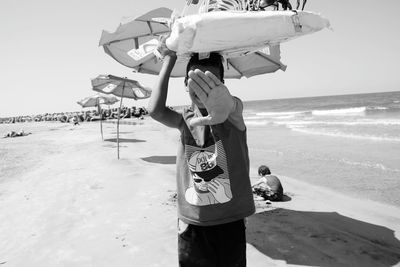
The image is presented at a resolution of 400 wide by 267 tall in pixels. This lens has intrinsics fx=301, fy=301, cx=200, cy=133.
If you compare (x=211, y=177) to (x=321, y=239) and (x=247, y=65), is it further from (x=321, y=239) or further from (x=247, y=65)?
(x=321, y=239)

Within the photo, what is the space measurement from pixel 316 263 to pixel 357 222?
191 centimetres

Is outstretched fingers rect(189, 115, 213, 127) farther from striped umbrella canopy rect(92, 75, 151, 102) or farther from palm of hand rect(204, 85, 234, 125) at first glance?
striped umbrella canopy rect(92, 75, 151, 102)

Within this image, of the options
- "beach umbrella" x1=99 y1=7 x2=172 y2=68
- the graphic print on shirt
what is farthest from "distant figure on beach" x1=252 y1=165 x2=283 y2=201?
the graphic print on shirt

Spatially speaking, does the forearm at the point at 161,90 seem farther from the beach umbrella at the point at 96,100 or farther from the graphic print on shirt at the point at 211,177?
the beach umbrella at the point at 96,100

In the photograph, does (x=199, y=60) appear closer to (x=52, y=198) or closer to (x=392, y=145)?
(x=52, y=198)

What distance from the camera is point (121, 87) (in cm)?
1248

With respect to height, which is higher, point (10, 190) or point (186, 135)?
point (186, 135)

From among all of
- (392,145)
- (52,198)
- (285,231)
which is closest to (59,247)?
(52,198)

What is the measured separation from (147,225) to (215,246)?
307 cm

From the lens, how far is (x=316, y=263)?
136 inches

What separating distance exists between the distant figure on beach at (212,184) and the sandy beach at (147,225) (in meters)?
1.82

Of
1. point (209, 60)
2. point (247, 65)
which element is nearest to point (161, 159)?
point (247, 65)

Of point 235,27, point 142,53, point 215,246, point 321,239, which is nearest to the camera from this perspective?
point 235,27

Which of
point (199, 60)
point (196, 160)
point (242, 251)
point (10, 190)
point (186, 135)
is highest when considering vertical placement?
point (199, 60)
